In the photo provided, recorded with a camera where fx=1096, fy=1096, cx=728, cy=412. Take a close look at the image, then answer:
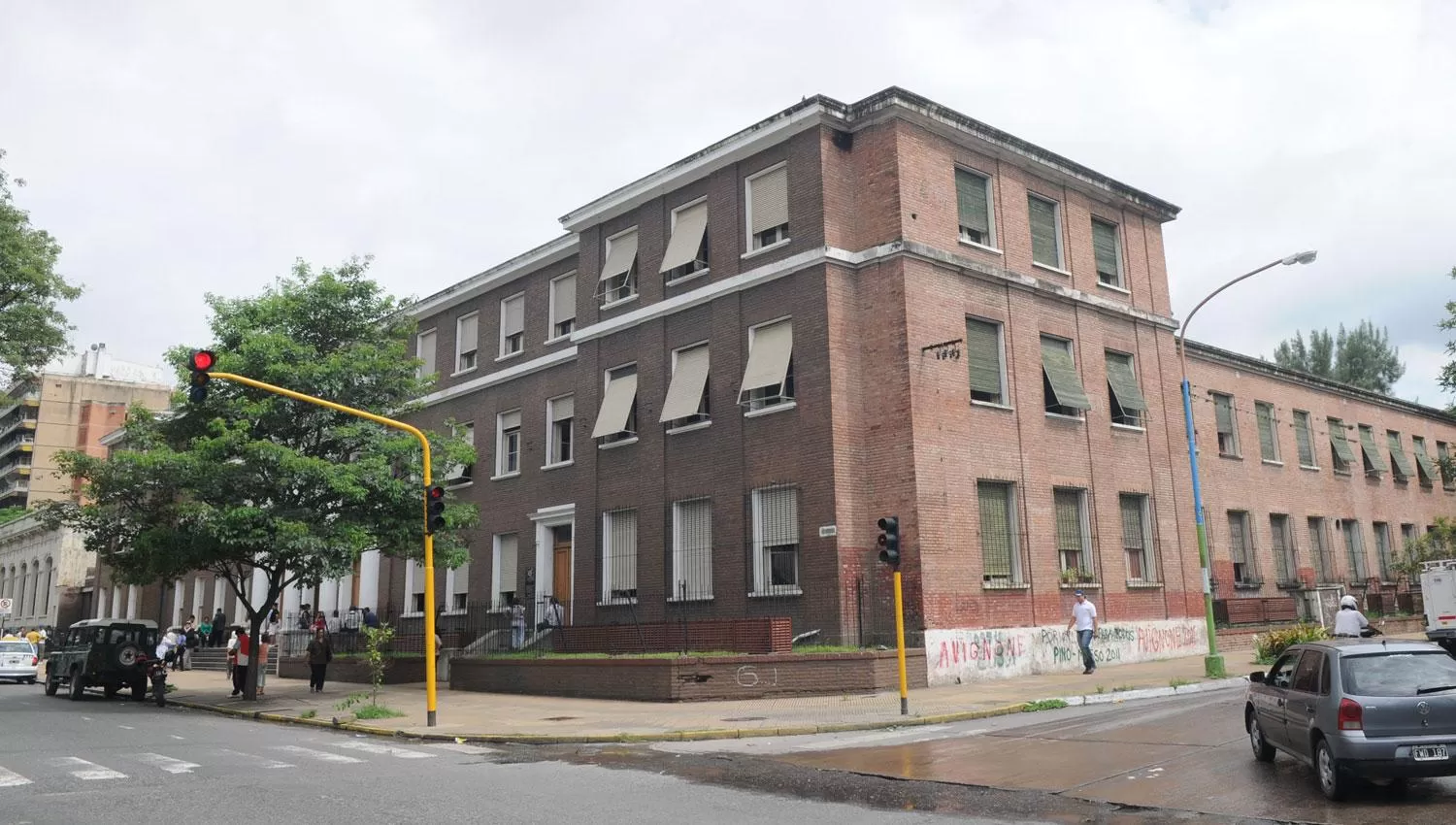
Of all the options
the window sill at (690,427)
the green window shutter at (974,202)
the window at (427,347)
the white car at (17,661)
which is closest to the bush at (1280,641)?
the green window shutter at (974,202)

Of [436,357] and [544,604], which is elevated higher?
[436,357]

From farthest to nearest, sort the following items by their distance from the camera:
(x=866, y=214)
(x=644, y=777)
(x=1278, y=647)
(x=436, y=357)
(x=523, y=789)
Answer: (x=436, y=357) < (x=866, y=214) < (x=1278, y=647) < (x=644, y=777) < (x=523, y=789)

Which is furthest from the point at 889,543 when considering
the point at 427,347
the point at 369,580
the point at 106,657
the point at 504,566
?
the point at 369,580

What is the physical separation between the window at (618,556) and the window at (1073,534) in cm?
978

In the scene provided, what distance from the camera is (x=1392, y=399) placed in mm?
42688

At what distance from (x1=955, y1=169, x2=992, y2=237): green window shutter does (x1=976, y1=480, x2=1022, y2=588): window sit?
5.84 metres

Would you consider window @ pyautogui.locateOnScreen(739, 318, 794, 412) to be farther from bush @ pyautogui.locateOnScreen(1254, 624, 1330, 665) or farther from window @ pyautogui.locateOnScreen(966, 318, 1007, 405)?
bush @ pyautogui.locateOnScreen(1254, 624, 1330, 665)

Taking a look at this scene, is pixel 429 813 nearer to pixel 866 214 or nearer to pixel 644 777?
pixel 644 777

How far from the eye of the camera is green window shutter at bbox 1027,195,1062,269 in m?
26.0

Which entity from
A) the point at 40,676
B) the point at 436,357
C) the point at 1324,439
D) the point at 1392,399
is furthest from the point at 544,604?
the point at 1392,399

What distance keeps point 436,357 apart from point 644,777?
2631 cm

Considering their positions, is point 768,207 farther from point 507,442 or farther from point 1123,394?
point 507,442

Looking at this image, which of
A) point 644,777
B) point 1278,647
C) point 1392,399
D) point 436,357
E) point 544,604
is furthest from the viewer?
point 1392,399

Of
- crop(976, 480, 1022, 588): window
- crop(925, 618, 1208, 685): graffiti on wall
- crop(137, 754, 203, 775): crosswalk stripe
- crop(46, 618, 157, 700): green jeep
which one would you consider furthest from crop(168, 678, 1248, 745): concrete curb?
crop(46, 618, 157, 700): green jeep
